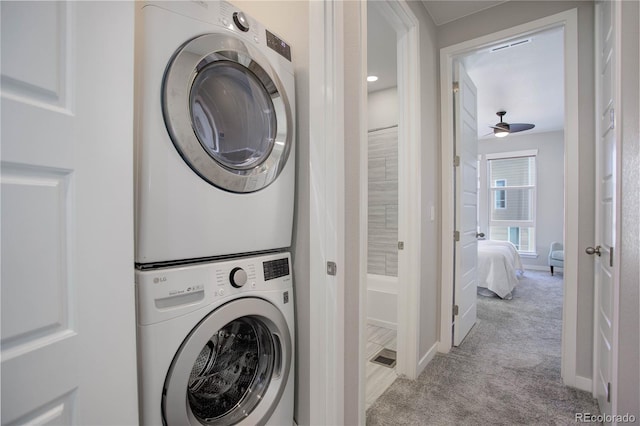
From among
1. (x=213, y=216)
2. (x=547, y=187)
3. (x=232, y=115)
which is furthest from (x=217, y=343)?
(x=547, y=187)

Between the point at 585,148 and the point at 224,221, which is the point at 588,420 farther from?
the point at 224,221

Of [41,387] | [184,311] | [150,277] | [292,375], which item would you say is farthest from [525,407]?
[41,387]

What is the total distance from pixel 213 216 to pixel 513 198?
6928mm

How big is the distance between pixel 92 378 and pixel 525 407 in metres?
2.18

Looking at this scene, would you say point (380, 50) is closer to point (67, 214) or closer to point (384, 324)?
point (384, 324)

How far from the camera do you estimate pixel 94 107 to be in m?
0.67

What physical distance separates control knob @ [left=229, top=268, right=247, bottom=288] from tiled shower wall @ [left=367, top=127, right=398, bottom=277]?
2292mm

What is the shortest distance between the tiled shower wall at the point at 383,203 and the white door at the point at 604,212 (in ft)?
5.30

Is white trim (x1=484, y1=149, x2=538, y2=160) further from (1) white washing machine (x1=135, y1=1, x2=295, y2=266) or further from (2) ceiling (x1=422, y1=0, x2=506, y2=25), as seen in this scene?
(1) white washing machine (x1=135, y1=1, x2=295, y2=266)

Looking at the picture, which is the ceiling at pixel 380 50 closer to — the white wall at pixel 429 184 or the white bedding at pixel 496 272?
the white wall at pixel 429 184

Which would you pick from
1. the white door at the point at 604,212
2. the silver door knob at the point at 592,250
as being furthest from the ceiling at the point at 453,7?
the silver door knob at the point at 592,250

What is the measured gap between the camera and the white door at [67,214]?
0.55 m

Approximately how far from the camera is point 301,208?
1.34m

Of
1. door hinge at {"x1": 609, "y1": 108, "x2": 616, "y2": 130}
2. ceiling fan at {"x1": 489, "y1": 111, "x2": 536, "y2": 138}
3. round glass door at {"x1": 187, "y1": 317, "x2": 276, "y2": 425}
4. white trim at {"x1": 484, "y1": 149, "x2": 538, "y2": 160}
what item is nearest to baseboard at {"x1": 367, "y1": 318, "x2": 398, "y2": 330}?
round glass door at {"x1": 187, "y1": 317, "x2": 276, "y2": 425}
